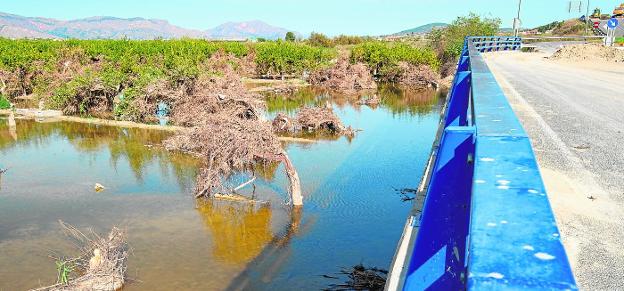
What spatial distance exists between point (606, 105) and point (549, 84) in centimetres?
449

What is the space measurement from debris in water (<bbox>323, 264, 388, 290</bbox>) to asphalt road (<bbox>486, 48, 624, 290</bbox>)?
13.0 feet

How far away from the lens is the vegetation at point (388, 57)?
51.4m

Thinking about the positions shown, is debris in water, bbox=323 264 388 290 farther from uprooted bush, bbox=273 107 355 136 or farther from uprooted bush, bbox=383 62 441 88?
uprooted bush, bbox=383 62 441 88

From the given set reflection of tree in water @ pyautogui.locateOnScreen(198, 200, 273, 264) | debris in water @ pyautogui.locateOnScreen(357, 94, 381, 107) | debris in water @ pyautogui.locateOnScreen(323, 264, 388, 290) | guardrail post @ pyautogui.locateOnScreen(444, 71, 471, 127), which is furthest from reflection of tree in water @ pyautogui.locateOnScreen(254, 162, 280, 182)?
debris in water @ pyautogui.locateOnScreen(357, 94, 381, 107)

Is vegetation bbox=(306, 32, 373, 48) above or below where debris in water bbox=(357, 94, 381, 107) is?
above

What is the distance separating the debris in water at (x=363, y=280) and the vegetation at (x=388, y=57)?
4327 centimetres

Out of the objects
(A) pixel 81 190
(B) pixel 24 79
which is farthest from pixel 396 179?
(B) pixel 24 79

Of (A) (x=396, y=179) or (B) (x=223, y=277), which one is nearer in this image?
(B) (x=223, y=277)

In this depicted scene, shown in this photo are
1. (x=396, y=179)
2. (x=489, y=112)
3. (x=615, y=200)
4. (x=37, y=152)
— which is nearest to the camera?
(x=489, y=112)

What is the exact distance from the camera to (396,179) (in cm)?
1680

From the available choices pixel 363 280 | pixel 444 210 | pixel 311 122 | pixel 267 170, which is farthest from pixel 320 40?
pixel 444 210

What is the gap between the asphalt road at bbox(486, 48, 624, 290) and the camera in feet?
9.45

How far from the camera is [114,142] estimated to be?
21.6 m

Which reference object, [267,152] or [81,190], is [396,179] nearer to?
[267,152]
